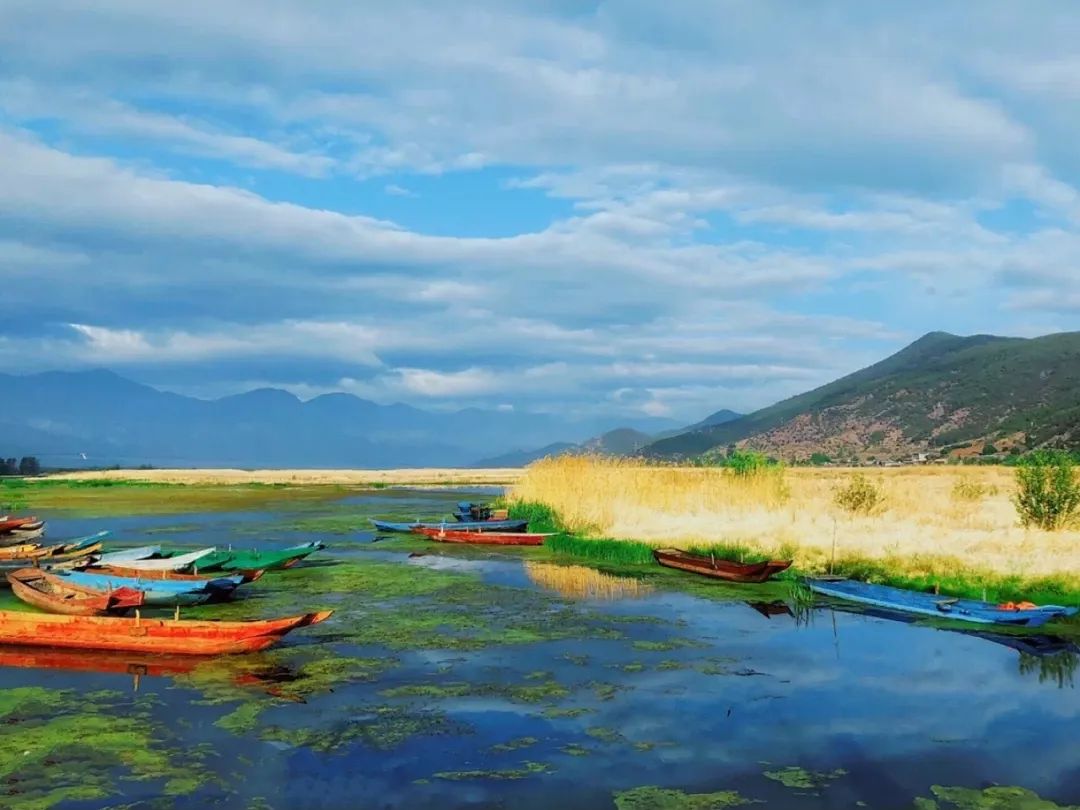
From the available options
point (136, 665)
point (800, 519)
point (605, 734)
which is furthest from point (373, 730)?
point (800, 519)

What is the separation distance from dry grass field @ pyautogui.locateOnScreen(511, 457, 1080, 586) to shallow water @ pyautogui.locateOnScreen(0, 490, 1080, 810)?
5676mm

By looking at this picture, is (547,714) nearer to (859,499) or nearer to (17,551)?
(17,551)

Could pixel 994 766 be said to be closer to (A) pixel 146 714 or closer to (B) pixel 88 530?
(A) pixel 146 714

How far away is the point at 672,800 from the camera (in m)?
10.5

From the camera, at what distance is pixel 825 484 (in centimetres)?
5697

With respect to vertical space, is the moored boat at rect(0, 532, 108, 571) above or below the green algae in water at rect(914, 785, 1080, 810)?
above

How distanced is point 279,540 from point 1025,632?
2911 centimetres

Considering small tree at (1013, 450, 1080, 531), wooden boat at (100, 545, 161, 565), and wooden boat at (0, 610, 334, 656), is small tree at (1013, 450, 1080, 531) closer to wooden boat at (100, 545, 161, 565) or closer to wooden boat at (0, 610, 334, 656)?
wooden boat at (0, 610, 334, 656)

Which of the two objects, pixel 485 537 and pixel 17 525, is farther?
pixel 17 525

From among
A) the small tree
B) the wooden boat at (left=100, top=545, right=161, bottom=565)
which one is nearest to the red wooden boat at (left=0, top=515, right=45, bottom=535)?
the wooden boat at (left=100, top=545, right=161, bottom=565)

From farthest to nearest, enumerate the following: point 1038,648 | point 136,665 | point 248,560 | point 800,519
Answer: point 800,519
point 248,560
point 1038,648
point 136,665

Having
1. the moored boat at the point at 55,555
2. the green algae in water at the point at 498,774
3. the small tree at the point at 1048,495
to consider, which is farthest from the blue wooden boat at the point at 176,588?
the small tree at the point at 1048,495

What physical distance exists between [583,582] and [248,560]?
10.3m

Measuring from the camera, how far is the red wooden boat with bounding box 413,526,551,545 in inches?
1446
